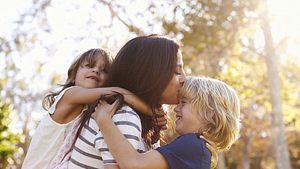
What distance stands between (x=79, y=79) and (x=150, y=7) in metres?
9.59

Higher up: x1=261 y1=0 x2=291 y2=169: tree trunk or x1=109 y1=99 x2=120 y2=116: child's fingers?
x1=109 y1=99 x2=120 y2=116: child's fingers

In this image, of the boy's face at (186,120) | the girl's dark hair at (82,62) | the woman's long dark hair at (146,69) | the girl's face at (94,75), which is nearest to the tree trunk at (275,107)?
the girl's dark hair at (82,62)

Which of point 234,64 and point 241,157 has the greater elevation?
point 234,64

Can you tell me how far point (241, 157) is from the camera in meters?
22.9

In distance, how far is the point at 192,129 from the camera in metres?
2.65

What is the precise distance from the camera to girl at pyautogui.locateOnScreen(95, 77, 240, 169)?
2387mm

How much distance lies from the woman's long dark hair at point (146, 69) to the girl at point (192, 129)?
128mm

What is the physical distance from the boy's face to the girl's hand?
31 centimetres

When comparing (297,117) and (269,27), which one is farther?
(297,117)

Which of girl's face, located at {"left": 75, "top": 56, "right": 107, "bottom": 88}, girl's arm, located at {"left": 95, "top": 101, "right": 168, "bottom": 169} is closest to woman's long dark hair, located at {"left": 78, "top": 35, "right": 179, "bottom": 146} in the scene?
girl's arm, located at {"left": 95, "top": 101, "right": 168, "bottom": 169}

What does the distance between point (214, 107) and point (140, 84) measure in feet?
1.11

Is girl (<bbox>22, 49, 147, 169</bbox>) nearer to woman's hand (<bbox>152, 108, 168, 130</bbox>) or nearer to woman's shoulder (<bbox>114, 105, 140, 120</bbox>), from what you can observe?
woman's shoulder (<bbox>114, 105, 140, 120</bbox>)

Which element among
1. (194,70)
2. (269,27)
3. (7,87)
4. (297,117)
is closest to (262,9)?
(269,27)

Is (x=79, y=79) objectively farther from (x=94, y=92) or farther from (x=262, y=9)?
(x=262, y=9)
